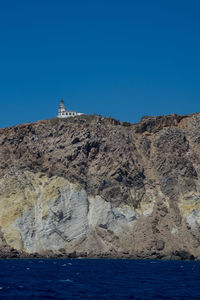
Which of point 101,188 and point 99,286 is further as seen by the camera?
point 101,188

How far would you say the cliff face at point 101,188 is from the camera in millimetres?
150625

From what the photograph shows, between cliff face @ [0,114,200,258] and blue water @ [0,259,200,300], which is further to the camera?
cliff face @ [0,114,200,258]

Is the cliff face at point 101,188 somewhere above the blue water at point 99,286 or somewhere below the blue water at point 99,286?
above

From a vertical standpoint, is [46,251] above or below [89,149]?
below

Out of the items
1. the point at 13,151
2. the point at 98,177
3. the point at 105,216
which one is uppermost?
the point at 13,151

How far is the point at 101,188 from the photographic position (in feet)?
532

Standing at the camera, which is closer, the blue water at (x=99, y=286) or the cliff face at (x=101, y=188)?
the blue water at (x=99, y=286)

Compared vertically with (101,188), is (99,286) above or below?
below

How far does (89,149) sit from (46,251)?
121ft

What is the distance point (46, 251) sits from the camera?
149250 mm

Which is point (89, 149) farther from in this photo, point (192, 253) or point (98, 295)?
A: point (98, 295)

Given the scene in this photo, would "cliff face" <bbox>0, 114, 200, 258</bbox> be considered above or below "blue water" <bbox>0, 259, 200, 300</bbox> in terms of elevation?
above

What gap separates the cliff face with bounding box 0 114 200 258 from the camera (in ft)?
494

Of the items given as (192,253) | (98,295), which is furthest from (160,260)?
(98,295)
